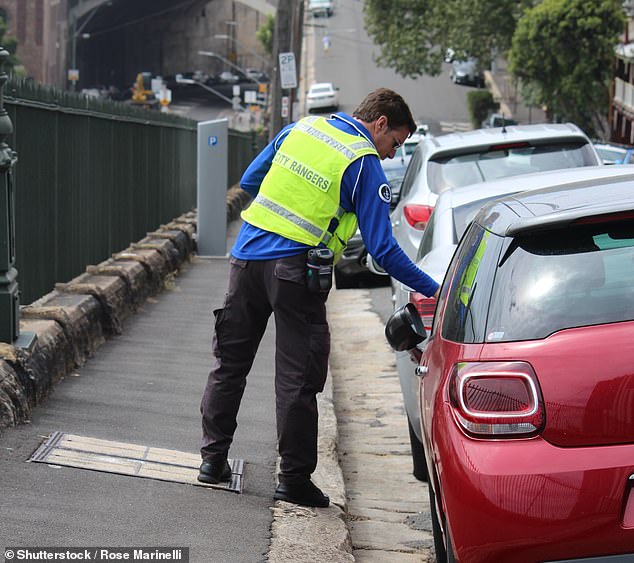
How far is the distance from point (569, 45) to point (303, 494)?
141ft

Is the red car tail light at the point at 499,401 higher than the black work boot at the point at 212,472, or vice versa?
→ the red car tail light at the point at 499,401

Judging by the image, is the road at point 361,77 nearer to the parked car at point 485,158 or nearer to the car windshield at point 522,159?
the parked car at point 485,158

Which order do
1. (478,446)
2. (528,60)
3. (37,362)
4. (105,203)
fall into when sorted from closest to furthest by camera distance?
(478,446) < (37,362) < (105,203) < (528,60)

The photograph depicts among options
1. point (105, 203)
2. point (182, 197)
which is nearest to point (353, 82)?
point (182, 197)

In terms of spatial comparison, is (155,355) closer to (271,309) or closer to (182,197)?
(271,309)

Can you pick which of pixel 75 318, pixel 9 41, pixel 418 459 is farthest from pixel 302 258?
pixel 9 41

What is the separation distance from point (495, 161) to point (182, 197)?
973 centimetres

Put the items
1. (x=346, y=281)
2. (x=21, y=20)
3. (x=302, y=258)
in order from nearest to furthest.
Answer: (x=302, y=258) → (x=346, y=281) → (x=21, y=20)

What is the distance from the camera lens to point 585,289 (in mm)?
3967

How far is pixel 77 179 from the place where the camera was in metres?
10.7

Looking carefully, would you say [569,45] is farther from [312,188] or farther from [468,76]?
[312,188]

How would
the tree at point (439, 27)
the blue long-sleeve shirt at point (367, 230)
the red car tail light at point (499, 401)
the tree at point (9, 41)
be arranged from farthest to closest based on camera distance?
the tree at point (9, 41), the tree at point (439, 27), the blue long-sleeve shirt at point (367, 230), the red car tail light at point (499, 401)

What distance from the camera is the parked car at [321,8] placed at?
9225cm

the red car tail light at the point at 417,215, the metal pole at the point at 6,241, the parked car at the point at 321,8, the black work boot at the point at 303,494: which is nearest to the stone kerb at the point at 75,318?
the metal pole at the point at 6,241
